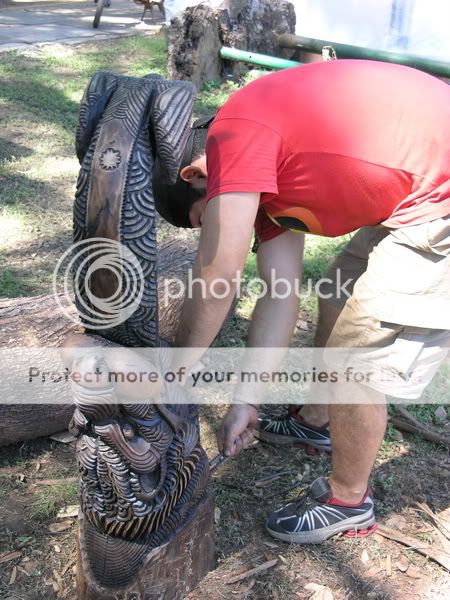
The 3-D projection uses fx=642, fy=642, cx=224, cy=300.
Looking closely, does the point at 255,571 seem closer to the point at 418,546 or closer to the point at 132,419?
the point at 418,546

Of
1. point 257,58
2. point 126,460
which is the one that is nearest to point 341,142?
point 126,460

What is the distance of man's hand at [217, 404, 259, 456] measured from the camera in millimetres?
1840

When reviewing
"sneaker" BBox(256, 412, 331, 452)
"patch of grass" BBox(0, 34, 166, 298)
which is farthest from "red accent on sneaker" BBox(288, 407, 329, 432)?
"patch of grass" BBox(0, 34, 166, 298)

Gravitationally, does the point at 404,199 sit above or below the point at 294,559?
above

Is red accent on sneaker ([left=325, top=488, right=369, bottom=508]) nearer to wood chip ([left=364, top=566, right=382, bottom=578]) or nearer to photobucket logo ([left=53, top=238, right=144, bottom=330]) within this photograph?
wood chip ([left=364, top=566, right=382, bottom=578])

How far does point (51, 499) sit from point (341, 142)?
4.93 feet

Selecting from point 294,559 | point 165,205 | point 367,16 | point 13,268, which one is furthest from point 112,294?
point 367,16

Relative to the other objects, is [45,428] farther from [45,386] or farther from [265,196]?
[265,196]

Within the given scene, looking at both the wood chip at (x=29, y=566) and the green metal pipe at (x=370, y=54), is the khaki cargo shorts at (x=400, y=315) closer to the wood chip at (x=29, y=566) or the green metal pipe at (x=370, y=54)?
the wood chip at (x=29, y=566)

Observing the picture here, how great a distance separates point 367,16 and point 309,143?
5.95m

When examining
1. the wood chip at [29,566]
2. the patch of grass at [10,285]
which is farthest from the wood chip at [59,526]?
the patch of grass at [10,285]

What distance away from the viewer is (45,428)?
242 cm

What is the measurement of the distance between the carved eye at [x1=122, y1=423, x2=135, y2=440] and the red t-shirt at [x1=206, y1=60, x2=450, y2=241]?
1.92 feet

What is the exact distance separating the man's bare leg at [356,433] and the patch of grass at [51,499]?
0.91 metres
